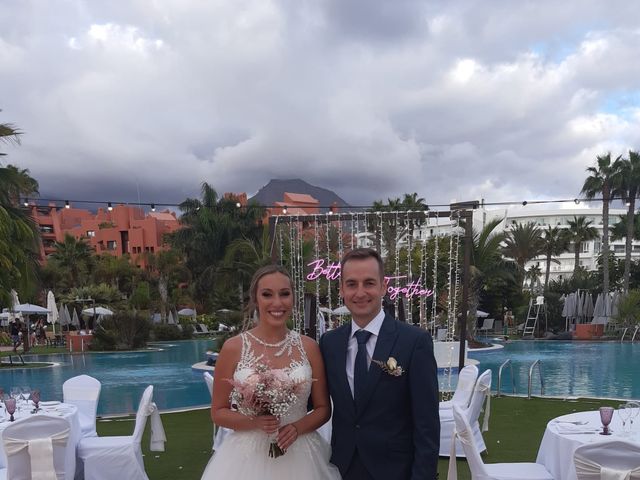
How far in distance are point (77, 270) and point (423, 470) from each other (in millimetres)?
43871

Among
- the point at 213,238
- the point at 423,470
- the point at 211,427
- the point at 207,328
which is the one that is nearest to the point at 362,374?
the point at 423,470

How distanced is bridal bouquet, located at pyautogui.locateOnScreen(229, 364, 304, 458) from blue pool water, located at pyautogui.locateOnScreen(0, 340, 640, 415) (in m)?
9.80

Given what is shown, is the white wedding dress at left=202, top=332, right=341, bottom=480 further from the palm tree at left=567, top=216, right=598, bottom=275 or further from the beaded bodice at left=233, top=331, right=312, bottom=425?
the palm tree at left=567, top=216, right=598, bottom=275

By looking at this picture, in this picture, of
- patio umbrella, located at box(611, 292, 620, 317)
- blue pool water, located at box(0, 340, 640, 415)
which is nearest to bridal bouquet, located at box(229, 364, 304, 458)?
blue pool water, located at box(0, 340, 640, 415)

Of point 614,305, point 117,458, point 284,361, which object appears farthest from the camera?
point 614,305

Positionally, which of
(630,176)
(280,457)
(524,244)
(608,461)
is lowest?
(608,461)

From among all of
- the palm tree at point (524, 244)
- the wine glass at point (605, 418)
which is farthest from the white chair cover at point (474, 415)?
the palm tree at point (524, 244)

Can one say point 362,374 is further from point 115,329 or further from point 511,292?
point 511,292

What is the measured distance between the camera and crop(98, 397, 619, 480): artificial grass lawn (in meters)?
6.98

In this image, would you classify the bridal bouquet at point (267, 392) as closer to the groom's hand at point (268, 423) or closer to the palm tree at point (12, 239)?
the groom's hand at point (268, 423)

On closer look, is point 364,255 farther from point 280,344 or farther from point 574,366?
point 574,366

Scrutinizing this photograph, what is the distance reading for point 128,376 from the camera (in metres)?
18.6

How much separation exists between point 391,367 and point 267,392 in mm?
590

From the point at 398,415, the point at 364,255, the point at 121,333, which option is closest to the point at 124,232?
the point at 121,333
